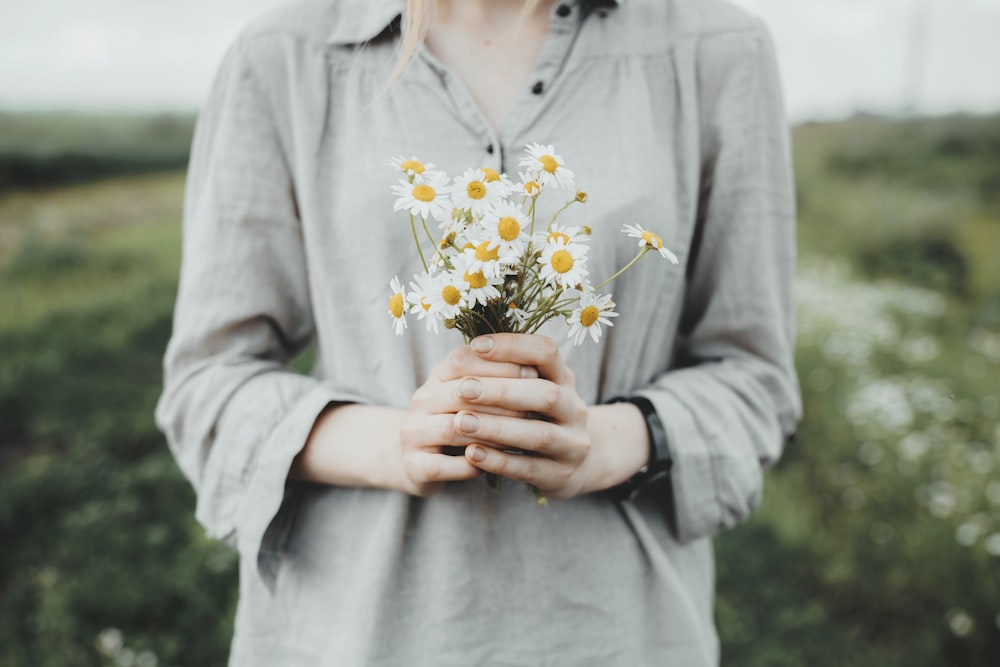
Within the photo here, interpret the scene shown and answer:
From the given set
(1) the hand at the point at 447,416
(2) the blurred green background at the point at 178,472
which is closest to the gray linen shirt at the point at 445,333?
Result: (1) the hand at the point at 447,416

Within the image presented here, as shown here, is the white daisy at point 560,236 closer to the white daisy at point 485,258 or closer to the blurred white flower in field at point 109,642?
the white daisy at point 485,258

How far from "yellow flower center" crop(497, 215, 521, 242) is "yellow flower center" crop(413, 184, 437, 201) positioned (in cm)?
11

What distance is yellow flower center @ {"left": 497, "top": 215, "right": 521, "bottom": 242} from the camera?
0.89m

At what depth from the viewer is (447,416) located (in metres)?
1.04

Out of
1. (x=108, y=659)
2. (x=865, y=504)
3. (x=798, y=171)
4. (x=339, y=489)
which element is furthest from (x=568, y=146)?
(x=798, y=171)

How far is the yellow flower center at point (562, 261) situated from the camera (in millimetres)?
896

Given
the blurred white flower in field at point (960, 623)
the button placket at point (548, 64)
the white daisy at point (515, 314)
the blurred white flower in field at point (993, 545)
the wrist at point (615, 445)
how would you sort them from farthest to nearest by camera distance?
the blurred white flower in field at point (993, 545) → the blurred white flower in field at point (960, 623) → the button placket at point (548, 64) → the wrist at point (615, 445) → the white daisy at point (515, 314)

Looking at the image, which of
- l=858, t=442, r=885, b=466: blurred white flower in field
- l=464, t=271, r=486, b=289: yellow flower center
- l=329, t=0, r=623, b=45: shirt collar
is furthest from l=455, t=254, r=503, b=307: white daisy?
l=858, t=442, r=885, b=466: blurred white flower in field

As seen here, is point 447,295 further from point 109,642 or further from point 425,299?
point 109,642

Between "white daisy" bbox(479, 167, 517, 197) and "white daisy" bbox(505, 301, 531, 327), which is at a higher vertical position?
"white daisy" bbox(479, 167, 517, 197)

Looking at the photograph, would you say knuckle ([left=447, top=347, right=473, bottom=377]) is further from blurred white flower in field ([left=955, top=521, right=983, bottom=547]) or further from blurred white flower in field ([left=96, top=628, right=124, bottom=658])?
blurred white flower in field ([left=955, top=521, right=983, bottom=547])

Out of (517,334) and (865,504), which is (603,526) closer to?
(517,334)

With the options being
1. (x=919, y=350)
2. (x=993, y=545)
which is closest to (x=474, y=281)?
(x=993, y=545)

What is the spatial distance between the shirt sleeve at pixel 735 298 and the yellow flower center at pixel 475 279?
1.70 feet
